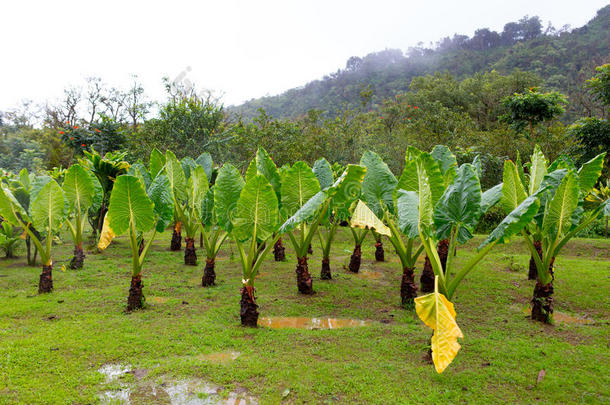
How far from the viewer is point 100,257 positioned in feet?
27.8

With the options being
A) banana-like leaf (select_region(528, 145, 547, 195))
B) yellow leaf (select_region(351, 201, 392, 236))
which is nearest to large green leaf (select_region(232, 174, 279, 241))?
yellow leaf (select_region(351, 201, 392, 236))

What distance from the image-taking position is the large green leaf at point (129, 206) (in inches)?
179

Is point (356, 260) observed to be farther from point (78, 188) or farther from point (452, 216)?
point (78, 188)

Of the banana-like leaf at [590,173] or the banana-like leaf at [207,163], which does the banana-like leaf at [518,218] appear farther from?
the banana-like leaf at [207,163]

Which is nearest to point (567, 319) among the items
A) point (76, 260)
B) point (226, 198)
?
point (226, 198)

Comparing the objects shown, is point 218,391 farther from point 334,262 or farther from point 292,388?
point 334,262

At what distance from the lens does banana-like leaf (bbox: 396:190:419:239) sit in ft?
12.5

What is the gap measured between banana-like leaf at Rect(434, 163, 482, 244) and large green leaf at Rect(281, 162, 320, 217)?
1.80 meters

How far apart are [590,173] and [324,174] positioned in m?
3.73

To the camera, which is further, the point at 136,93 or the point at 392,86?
the point at 392,86

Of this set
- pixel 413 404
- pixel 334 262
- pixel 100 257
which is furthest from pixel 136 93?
pixel 413 404

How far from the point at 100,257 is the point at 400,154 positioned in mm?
11426

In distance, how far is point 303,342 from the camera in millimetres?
4137

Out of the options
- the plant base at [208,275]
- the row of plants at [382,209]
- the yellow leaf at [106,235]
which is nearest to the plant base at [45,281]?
the row of plants at [382,209]
